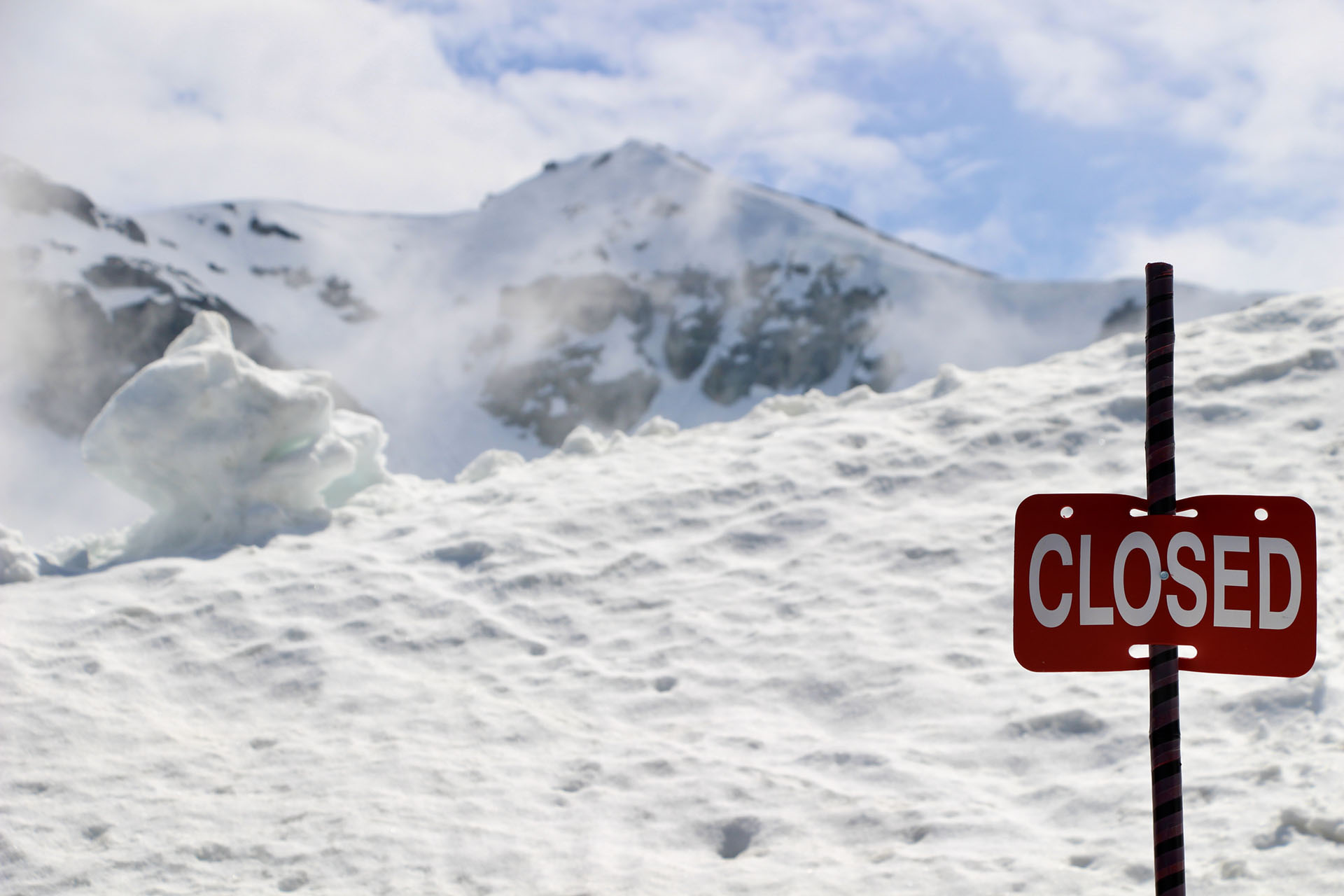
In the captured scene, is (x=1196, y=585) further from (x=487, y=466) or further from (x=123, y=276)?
(x=123, y=276)

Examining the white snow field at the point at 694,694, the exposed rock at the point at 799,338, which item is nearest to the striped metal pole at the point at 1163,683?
the white snow field at the point at 694,694

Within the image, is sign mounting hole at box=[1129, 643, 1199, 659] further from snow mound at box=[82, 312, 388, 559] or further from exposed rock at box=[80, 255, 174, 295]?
exposed rock at box=[80, 255, 174, 295]

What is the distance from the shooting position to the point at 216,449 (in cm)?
832

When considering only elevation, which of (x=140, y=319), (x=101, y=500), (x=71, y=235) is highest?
(x=71, y=235)

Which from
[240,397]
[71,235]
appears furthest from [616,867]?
[71,235]

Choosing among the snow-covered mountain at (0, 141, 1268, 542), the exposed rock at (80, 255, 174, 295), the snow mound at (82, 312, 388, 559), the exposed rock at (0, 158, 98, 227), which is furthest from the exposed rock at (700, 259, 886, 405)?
the snow mound at (82, 312, 388, 559)

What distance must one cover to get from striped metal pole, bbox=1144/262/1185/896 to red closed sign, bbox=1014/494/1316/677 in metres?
0.05

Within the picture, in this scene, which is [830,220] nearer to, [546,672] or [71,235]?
[71,235]

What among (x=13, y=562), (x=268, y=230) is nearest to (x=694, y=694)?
(x=13, y=562)

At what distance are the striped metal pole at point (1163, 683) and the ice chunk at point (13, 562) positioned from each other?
738 centimetres

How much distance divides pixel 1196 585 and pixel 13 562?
24.8 ft

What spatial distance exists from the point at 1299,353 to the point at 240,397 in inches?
345

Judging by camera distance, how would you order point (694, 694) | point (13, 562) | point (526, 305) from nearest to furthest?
1. point (694, 694)
2. point (13, 562)
3. point (526, 305)

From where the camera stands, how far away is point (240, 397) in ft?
28.0
